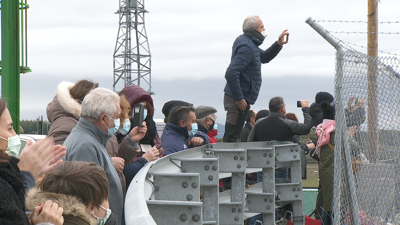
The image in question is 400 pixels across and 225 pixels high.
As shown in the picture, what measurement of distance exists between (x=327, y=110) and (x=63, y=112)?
153 inches

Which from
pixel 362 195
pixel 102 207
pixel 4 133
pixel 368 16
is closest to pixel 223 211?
pixel 362 195

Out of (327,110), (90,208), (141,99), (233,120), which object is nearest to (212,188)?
(141,99)

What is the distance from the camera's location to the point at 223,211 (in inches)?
193

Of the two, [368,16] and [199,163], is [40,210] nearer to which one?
[199,163]

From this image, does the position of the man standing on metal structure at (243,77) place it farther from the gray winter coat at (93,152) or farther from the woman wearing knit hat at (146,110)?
the gray winter coat at (93,152)

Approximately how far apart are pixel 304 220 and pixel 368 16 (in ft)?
11.9

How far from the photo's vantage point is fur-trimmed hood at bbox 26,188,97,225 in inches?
88.1

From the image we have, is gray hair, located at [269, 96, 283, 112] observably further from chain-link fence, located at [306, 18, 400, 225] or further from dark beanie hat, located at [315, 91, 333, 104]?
chain-link fence, located at [306, 18, 400, 225]

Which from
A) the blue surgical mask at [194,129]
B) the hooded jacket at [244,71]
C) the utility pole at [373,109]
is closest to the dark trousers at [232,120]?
the hooded jacket at [244,71]

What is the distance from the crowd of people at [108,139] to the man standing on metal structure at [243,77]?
14mm

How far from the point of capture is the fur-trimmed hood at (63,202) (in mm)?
2237

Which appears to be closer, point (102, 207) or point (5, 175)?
point (5, 175)

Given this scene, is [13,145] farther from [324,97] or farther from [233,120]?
[324,97]

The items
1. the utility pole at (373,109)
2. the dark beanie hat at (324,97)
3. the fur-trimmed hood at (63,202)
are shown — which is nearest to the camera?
the fur-trimmed hood at (63,202)
